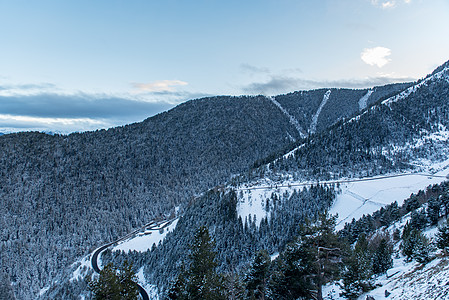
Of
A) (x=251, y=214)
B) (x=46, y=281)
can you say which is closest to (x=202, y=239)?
(x=251, y=214)

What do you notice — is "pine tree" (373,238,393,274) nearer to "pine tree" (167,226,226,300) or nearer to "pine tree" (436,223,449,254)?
"pine tree" (436,223,449,254)

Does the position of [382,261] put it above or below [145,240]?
above

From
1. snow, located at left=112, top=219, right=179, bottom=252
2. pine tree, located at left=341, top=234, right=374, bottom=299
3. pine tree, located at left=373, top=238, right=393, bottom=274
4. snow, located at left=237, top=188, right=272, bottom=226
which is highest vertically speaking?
pine tree, located at left=341, top=234, right=374, bottom=299

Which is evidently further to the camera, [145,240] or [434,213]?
[145,240]

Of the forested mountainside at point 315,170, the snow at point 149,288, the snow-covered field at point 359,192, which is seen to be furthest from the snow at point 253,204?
the snow at point 149,288

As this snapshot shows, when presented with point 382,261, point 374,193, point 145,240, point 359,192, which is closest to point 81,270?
point 145,240

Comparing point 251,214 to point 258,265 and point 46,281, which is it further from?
point 46,281

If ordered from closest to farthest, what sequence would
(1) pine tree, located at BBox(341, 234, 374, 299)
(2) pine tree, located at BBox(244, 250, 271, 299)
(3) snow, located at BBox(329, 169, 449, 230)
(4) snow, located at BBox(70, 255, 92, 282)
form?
(1) pine tree, located at BBox(341, 234, 374, 299) < (2) pine tree, located at BBox(244, 250, 271, 299) < (3) snow, located at BBox(329, 169, 449, 230) < (4) snow, located at BBox(70, 255, 92, 282)

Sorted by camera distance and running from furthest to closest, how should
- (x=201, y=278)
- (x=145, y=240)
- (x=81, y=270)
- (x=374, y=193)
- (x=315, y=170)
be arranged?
(x=315, y=170), (x=145, y=240), (x=81, y=270), (x=374, y=193), (x=201, y=278)

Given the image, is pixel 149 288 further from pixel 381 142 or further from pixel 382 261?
pixel 381 142

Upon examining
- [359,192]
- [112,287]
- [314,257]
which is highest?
[314,257]

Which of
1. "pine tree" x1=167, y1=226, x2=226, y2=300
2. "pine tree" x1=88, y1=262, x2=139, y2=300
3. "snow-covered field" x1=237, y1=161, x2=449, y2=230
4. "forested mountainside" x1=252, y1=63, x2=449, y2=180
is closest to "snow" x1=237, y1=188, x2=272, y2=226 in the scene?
"snow-covered field" x1=237, y1=161, x2=449, y2=230

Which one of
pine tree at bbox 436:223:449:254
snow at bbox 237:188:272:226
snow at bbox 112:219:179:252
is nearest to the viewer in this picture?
pine tree at bbox 436:223:449:254

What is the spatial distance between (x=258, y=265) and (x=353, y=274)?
32.5 ft
